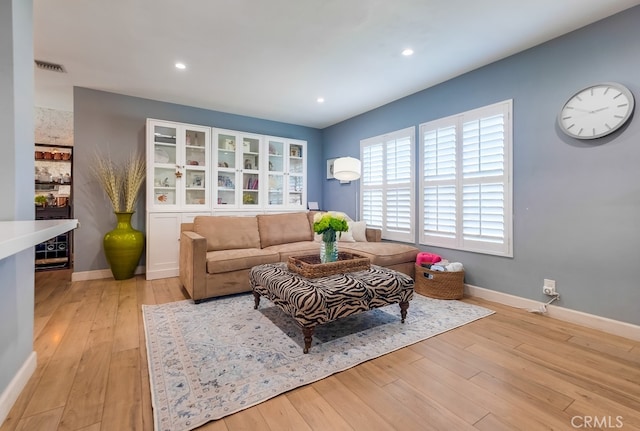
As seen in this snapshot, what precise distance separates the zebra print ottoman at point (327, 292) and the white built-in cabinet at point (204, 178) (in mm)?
2041

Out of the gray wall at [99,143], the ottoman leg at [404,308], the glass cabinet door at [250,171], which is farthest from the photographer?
the glass cabinet door at [250,171]

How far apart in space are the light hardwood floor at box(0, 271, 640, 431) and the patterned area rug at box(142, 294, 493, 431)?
8 cm

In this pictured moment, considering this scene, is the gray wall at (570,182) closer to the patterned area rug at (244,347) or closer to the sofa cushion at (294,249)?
the patterned area rug at (244,347)

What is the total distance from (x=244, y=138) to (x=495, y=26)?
11.2 feet

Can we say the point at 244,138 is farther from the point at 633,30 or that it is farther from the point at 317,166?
the point at 633,30

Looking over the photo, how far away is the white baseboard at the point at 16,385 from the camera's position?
133cm

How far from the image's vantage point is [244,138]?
450 centimetres

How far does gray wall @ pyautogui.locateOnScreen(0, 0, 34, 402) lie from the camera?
1.42 meters

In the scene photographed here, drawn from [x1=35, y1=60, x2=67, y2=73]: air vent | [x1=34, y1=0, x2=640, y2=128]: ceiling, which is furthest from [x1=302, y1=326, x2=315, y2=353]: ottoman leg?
[x1=35, y1=60, x2=67, y2=73]: air vent

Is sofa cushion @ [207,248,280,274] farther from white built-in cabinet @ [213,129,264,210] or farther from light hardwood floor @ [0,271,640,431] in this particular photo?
white built-in cabinet @ [213,129,264,210]

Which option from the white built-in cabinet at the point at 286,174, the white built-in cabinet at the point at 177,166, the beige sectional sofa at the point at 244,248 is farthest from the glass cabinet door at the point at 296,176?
the white built-in cabinet at the point at 177,166

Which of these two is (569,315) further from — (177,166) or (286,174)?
(177,166)

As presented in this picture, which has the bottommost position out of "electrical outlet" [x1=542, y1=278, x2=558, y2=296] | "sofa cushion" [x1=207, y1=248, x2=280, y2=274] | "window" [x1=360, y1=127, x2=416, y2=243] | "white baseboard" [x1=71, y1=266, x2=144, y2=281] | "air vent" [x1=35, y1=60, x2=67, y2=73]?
"white baseboard" [x1=71, y1=266, x2=144, y2=281]

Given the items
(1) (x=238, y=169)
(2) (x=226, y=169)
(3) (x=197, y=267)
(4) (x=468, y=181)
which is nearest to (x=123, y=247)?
(3) (x=197, y=267)
